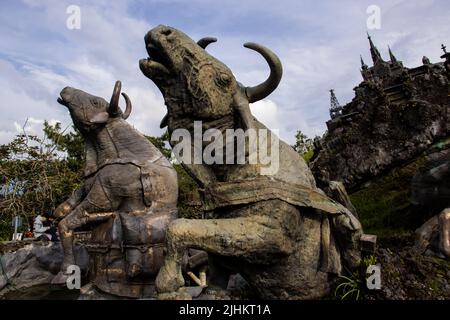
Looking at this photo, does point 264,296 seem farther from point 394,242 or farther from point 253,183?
point 394,242

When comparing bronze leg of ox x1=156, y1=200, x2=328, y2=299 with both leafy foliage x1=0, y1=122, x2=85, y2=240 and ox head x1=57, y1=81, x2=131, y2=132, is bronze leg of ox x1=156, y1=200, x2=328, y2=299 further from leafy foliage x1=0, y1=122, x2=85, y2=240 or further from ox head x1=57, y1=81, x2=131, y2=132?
leafy foliage x1=0, y1=122, x2=85, y2=240

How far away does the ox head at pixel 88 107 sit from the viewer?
5.36 m

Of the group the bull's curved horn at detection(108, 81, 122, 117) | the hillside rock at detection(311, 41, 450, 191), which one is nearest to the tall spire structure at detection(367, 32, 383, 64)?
the hillside rock at detection(311, 41, 450, 191)

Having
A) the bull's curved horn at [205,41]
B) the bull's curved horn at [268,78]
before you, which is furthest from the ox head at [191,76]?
the bull's curved horn at [205,41]

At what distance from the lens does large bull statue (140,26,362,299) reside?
2.28 metres

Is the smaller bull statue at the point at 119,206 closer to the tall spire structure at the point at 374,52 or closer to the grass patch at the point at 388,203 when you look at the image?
the grass patch at the point at 388,203

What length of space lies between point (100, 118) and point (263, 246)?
12.9ft

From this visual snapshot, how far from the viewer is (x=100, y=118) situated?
541 cm

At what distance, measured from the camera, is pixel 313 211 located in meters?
2.59

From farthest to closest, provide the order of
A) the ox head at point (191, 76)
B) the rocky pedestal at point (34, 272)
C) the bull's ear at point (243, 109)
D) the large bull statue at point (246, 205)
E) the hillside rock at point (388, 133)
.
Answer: the hillside rock at point (388, 133), the rocky pedestal at point (34, 272), the bull's ear at point (243, 109), the ox head at point (191, 76), the large bull statue at point (246, 205)

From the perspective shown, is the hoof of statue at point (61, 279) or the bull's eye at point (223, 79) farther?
the hoof of statue at point (61, 279)

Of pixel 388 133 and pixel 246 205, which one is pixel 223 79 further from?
pixel 388 133

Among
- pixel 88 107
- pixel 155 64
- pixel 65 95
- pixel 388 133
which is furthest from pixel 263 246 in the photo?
pixel 388 133
